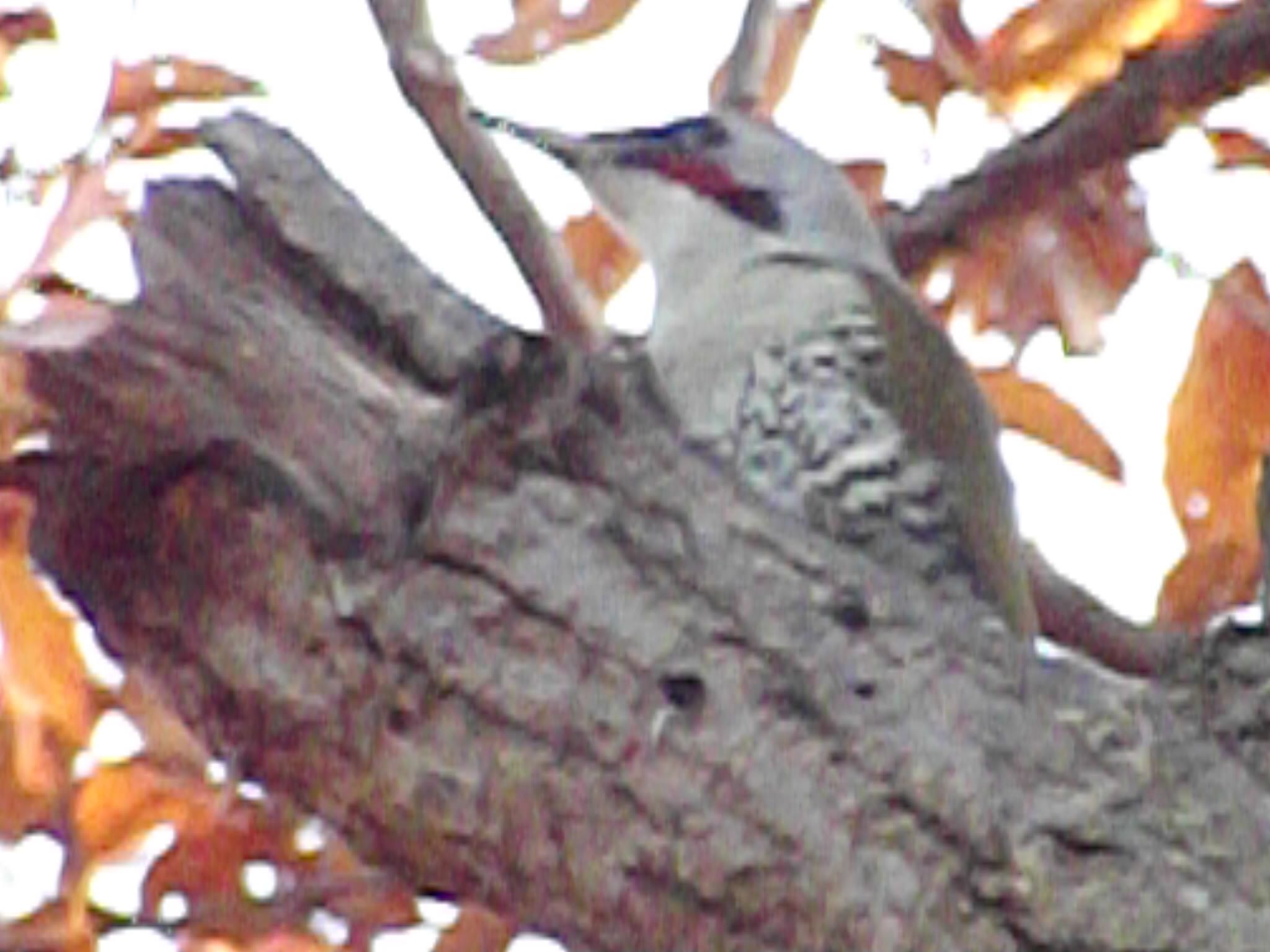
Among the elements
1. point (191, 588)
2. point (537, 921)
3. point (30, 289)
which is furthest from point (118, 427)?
point (30, 289)

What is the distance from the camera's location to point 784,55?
500 cm

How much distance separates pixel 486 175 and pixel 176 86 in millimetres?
486

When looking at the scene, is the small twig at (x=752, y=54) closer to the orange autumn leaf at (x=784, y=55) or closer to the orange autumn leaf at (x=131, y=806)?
the orange autumn leaf at (x=784, y=55)

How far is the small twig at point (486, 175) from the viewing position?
3984 millimetres

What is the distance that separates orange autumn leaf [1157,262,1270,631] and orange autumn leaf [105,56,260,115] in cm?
140

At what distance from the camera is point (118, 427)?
2.76m

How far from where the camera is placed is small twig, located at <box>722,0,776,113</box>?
4.27 meters

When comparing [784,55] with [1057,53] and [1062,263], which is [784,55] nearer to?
[1057,53]

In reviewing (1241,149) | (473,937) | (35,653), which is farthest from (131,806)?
(1241,149)

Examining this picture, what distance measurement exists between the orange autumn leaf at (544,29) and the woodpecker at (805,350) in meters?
0.19

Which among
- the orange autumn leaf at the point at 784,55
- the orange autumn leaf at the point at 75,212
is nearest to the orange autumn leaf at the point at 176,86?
the orange autumn leaf at the point at 75,212

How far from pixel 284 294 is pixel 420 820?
1.77ft

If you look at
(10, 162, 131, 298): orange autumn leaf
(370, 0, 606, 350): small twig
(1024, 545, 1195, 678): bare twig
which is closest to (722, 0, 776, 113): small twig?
(370, 0, 606, 350): small twig

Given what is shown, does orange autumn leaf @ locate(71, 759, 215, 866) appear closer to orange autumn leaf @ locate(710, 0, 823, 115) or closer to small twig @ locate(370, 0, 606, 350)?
small twig @ locate(370, 0, 606, 350)
